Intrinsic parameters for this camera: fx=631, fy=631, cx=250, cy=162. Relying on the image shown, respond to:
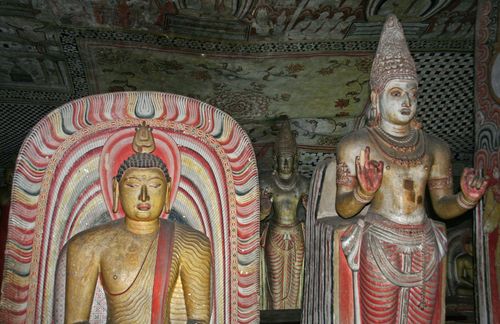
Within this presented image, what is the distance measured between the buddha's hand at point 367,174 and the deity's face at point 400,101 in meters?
0.51

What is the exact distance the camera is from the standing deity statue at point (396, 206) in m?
3.84

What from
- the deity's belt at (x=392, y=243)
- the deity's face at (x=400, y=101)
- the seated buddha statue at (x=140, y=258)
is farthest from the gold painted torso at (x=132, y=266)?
the deity's face at (x=400, y=101)

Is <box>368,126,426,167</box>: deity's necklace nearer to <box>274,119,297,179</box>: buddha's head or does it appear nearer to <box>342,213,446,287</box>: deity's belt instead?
<box>342,213,446,287</box>: deity's belt

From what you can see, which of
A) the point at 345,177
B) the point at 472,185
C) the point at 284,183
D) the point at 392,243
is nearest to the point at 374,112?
the point at 345,177

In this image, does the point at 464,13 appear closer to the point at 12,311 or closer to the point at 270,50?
the point at 270,50

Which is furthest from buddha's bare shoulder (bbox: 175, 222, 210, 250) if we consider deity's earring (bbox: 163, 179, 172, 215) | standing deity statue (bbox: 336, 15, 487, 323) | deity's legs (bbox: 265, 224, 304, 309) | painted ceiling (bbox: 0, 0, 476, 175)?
deity's legs (bbox: 265, 224, 304, 309)

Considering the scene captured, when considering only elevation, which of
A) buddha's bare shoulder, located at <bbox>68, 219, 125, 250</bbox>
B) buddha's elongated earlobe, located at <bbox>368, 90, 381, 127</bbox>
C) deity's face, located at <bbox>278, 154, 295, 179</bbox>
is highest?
deity's face, located at <bbox>278, 154, 295, 179</bbox>

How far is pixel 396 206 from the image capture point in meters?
3.92

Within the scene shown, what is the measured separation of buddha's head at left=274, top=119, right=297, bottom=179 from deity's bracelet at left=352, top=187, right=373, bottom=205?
4097 mm

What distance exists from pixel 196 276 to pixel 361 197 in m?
1.09

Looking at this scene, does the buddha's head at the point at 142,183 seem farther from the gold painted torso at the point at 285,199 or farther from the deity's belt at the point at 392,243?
the gold painted torso at the point at 285,199

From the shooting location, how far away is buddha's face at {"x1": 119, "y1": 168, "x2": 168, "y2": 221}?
12.2 ft

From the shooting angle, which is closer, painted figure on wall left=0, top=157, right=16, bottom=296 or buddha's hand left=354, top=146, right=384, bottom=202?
buddha's hand left=354, top=146, right=384, bottom=202

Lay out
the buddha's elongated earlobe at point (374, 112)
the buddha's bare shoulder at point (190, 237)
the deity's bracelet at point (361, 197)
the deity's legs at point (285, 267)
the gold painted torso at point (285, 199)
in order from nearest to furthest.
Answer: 1. the deity's bracelet at point (361, 197)
2. the buddha's bare shoulder at point (190, 237)
3. the buddha's elongated earlobe at point (374, 112)
4. the deity's legs at point (285, 267)
5. the gold painted torso at point (285, 199)
